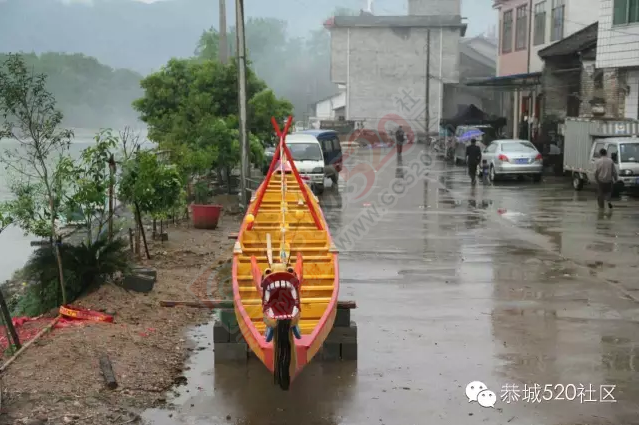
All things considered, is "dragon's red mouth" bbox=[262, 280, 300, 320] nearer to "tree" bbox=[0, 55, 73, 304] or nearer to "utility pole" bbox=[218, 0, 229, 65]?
"tree" bbox=[0, 55, 73, 304]

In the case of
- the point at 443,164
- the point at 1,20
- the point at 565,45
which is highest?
the point at 1,20

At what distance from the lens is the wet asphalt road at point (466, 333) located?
311 inches

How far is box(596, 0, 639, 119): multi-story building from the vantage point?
28188 mm

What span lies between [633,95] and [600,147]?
13.5 ft

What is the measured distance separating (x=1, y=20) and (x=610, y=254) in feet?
531

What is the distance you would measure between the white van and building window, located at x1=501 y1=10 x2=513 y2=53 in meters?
22.9

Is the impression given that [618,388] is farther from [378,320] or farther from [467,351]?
[378,320]

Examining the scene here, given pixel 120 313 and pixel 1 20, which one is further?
pixel 1 20

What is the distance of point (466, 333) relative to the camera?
10516 millimetres

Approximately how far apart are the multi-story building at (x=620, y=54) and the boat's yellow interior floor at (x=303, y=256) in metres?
17.8

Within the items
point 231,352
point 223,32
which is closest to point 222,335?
point 231,352

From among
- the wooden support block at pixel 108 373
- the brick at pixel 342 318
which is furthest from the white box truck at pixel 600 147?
the wooden support block at pixel 108 373

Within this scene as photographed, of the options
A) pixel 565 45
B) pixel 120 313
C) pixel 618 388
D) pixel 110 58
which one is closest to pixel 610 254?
pixel 618 388

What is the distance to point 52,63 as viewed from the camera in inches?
3194
